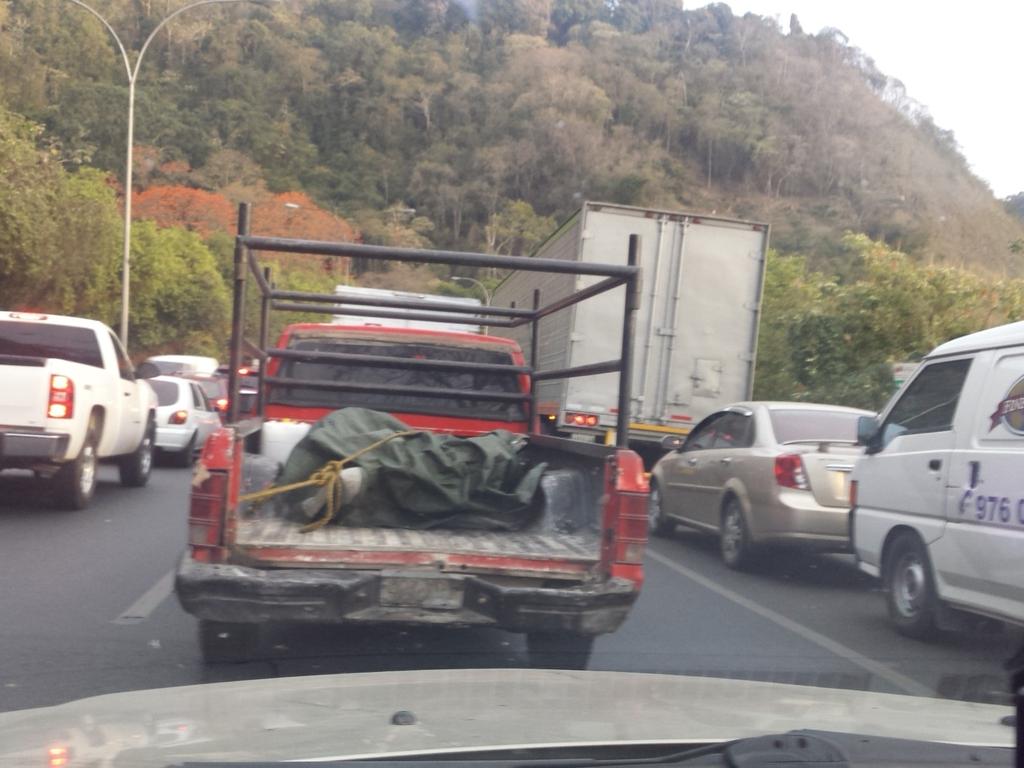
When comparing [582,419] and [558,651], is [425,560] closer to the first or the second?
[558,651]

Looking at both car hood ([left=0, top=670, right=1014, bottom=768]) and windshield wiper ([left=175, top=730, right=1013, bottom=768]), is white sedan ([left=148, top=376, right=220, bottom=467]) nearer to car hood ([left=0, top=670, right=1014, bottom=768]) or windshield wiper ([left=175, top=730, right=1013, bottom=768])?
car hood ([left=0, top=670, right=1014, bottom=768])

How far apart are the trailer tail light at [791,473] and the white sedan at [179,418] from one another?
9.67 metres

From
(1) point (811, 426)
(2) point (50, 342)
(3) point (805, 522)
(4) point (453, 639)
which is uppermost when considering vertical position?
(2) point (50, 342)

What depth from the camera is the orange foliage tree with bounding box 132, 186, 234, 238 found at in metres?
58.3

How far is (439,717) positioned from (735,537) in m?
6.86

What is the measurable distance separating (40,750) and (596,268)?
3.53 metres

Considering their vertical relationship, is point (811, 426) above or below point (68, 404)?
above

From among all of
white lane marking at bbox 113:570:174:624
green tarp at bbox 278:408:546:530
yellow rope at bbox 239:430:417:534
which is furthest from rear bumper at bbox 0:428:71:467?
yellow rope at bbox 239:430:417:534

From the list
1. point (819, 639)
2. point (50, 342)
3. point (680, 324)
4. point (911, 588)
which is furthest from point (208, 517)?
point (680, 324)

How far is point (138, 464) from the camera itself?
13719mm

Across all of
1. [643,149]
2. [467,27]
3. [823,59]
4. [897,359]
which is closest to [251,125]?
[467,27]

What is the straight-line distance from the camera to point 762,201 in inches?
2511

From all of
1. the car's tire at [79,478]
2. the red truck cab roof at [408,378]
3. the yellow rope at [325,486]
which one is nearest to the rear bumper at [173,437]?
the car's tire at [79,478]

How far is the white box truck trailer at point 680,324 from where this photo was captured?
15320mm
